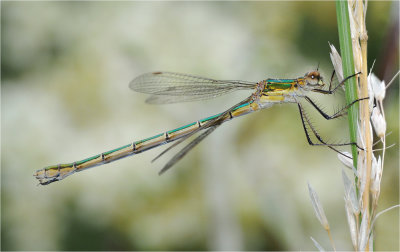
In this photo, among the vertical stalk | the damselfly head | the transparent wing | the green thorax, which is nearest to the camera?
the vertical stalk

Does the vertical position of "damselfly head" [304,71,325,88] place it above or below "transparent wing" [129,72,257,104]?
below

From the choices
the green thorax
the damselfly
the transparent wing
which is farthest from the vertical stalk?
the transparent wing

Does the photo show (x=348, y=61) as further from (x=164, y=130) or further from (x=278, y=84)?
(x=164, y=130)

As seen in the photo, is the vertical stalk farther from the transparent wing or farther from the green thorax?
the transparent wing

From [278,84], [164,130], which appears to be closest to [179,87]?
[278,84]

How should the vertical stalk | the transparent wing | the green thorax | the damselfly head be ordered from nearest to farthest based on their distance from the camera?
the vertical stalk
the damselfly head
the green thorax
the transparent wing

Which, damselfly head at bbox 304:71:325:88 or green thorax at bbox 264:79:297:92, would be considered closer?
damselfly head at bbox 304:71:325:88

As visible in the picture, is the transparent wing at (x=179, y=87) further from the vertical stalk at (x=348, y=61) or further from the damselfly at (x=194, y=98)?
the vertical stalk at (x=348, y=61)
